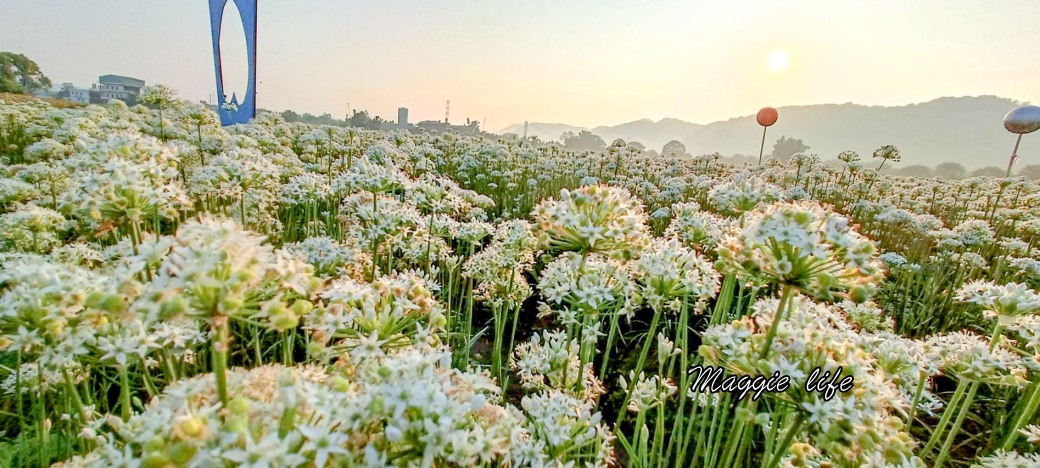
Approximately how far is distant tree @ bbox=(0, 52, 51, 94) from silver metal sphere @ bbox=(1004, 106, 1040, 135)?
6461 cm

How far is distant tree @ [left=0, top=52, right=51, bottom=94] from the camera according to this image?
40719mm

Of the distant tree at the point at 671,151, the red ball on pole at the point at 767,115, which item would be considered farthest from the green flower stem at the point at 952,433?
the distant tree at the point at 671,151

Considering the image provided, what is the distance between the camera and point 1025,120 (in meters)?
13.9

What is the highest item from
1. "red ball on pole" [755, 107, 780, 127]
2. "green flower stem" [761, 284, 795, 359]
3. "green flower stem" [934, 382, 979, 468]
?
"red ball on pole" [755, 107, 780, 127]

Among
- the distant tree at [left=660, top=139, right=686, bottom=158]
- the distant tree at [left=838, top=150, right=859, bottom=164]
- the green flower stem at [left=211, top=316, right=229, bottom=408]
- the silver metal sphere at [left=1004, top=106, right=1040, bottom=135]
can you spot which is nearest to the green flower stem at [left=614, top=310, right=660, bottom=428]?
the green flower stem at [left=211, top=316, right=229, bottom=408]

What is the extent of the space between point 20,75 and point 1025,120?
241ft

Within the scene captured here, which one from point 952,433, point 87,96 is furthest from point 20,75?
point 952,433

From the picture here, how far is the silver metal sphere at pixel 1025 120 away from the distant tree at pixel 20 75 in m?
64.6

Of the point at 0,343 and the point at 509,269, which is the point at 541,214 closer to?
the point at 509,269

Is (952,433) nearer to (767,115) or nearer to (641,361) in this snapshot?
(641,361)

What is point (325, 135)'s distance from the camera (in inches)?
427

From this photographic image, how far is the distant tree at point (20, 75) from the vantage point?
134 feet

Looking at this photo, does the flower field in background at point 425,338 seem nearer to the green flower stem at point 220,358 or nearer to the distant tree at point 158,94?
the green flower stem at point 220,358

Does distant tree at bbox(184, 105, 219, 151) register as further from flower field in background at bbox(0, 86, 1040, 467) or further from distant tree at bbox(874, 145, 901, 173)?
distant tree at bbox(874, 145, 901, 173)
